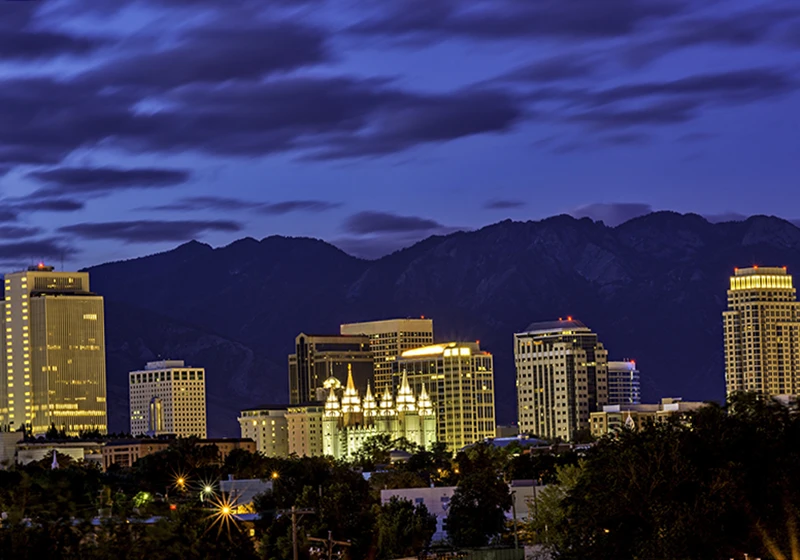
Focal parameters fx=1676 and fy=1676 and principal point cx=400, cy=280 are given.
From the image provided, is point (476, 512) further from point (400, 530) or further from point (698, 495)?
point (698, 495)

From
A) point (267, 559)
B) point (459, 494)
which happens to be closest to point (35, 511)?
point (267, 559)

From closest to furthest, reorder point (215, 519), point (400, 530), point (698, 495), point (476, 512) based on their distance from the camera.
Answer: point (698, 495), point (215, 519), point (400, 530), point (476, 512)

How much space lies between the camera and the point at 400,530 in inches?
5039

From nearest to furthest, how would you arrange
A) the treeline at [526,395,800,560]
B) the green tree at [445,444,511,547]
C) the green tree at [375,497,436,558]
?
the treeline at [526,395,800,560]
the green tree at [375,497,436,558]
the green tree at [445,444,511,547]

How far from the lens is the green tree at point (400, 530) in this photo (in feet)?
413

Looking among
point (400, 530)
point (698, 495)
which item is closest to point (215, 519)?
point (400, 530)

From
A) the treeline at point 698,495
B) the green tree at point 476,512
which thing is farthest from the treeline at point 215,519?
the treeline at point 698,495

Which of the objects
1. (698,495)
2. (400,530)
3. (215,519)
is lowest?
(400,530)

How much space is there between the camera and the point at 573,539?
96.0 m

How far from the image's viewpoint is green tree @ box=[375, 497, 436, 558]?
A: 125812mm

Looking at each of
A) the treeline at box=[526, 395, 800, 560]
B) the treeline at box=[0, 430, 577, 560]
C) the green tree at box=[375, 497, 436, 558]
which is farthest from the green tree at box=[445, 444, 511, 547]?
the treeline at box=[526, 395, 800, 560]

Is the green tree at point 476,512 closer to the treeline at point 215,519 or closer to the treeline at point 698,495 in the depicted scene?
the treeline at point 215,519

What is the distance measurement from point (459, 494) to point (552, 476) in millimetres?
42014

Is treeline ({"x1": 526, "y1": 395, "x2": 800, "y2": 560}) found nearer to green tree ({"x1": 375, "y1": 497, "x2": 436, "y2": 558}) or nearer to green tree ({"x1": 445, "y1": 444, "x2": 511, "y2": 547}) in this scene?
green tree ({"x1": 375, "y1": 497, "x2": 436, "y2": 558})
